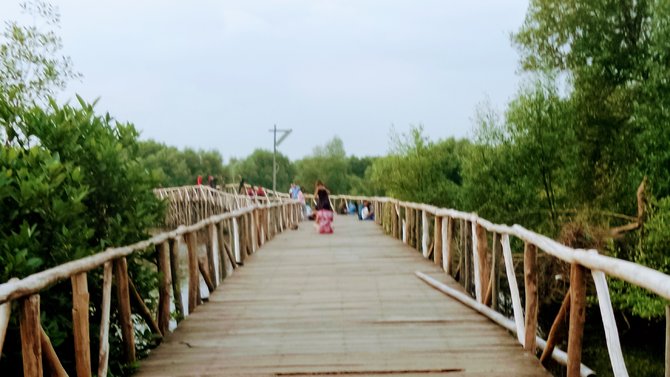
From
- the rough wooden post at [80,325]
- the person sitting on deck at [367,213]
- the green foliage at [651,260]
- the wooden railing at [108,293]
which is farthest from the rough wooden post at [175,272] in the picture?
the person sitting on deck at [367,213]

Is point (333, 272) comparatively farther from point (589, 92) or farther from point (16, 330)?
point (589, 92)

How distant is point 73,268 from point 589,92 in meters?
22.0

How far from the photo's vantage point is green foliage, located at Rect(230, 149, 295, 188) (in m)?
92.8

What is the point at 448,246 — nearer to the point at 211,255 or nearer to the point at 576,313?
the point at 211,255

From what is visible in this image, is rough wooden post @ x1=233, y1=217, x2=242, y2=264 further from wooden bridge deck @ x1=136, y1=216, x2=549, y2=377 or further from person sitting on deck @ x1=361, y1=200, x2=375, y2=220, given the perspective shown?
person sitting on deck @ x1=361, y1=200, x2=375, y2=220

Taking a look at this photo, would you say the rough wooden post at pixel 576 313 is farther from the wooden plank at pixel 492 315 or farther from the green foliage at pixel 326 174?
the green foliage at pixel 326 174

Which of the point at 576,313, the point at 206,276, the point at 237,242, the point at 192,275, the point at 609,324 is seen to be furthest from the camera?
the point at 237,242

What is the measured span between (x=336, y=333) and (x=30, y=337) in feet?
10.1

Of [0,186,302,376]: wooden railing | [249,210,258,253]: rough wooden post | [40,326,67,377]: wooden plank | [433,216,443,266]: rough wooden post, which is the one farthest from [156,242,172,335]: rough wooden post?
[249,210,258,253]: rough wooden post

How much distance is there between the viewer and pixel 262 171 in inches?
3762

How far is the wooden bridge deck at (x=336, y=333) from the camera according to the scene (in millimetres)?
4953

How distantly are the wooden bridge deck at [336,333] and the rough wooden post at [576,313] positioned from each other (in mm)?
400

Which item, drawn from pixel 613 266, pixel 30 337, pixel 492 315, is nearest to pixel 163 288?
pixel 30 337

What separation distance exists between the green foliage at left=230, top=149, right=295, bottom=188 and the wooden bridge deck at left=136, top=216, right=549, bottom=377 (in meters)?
82.8
